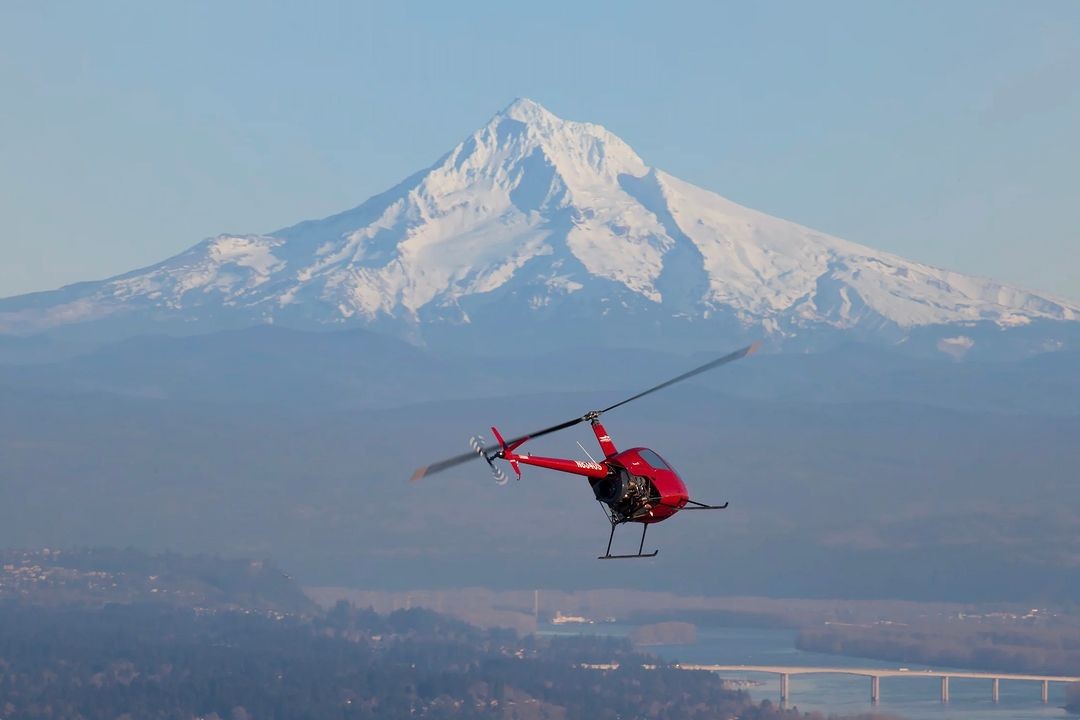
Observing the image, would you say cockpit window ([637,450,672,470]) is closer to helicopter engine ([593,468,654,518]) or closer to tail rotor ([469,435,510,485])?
helicopter engine ([593,468,654,518])

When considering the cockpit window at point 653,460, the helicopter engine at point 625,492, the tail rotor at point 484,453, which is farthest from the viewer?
the cockpit window at point 653,460

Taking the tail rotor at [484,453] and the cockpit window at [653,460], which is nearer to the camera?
the tail rotor at [484,453]

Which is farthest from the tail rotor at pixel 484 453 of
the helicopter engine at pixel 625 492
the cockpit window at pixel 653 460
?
the cockpit window at pixel 653 460

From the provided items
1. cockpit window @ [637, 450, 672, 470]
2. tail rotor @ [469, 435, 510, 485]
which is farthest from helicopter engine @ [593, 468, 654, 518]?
tail rotor @ [469, 435, 510, 485]

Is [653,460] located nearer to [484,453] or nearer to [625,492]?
[625,492]

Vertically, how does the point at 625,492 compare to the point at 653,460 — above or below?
below

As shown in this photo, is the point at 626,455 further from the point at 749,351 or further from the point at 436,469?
the point at 436,469

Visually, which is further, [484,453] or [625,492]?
[625,492]

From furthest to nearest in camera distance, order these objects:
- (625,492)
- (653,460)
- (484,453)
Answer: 1. (653,460)
2. (625,492)
3. (484,453)

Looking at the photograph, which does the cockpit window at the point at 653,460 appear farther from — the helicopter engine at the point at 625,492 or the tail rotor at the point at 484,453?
the tail rotor at the point at 484,453

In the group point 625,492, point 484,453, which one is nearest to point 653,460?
point 625,492

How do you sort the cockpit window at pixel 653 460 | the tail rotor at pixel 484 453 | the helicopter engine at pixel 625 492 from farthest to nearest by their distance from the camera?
the cockpit window at pixel 653 460, the helicopter engine at pixel 625 492, the tail rotor at pixel 484 453
